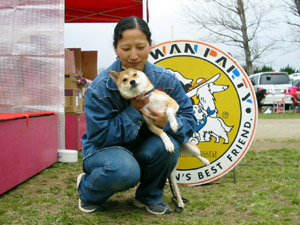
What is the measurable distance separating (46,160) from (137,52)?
238cm

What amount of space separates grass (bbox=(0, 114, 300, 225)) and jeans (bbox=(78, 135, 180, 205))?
146mm

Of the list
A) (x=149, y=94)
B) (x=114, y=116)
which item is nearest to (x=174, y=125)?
(x=149, y=94)

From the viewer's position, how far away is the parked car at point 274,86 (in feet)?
61.0

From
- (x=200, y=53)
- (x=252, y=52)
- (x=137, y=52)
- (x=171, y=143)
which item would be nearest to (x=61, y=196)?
(x=171, y=143)

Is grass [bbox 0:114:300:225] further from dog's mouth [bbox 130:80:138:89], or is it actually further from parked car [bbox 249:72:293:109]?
parked car [bbox 249:72:293:109]

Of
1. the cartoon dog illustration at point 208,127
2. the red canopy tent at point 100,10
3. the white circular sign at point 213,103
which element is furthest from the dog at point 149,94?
the red canopy tent at point 100,10

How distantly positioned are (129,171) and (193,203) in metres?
0.72

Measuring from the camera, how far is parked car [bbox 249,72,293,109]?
18578mm

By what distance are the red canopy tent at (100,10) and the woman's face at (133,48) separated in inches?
208

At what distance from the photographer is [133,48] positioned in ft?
8.34

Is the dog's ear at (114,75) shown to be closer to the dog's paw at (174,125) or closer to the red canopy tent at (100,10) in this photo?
the dog's paw at (174,125)

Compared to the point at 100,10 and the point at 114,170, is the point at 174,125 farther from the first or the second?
the point at 100,10

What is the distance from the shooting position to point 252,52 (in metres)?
27.8

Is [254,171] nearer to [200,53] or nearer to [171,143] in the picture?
[200,53]
